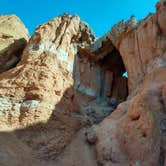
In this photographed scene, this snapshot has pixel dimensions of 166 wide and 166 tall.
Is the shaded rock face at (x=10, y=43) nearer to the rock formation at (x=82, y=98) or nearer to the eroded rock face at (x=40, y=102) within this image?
the rock formation at (x=82, y=98)

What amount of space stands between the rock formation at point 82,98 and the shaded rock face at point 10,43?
0.05m

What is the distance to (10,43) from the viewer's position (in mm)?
11969

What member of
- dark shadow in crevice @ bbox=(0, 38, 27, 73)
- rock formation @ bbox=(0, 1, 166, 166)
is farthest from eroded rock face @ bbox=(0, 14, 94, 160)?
dark shadow in crevice @ bbox=(0, 38, 27, 73)

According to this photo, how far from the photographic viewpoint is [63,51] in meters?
10.9

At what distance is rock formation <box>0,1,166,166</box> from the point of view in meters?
6.41

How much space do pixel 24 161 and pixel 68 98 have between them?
9.90ft

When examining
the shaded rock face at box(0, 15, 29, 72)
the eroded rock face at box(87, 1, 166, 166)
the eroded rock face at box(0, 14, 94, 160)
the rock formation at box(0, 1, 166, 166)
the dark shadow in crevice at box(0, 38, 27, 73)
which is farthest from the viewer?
the shaded rock face at box(0, 15, 29, 72)

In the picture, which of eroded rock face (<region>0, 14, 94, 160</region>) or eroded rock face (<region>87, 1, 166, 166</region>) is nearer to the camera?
eroded rock face (<region>87, 1, 166, 166</region>)

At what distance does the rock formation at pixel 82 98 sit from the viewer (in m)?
6.41

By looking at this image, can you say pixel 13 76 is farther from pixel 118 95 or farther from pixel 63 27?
pixel 118 95

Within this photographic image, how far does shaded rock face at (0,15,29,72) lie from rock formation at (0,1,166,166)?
45 millimetres

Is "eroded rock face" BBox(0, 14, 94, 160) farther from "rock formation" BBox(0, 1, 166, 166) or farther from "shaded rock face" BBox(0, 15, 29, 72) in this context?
"shaded rock face" BBox(0, 15, 29, 72)

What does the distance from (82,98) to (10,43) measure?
423 cm

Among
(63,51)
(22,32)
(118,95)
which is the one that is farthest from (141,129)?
(22,32)
